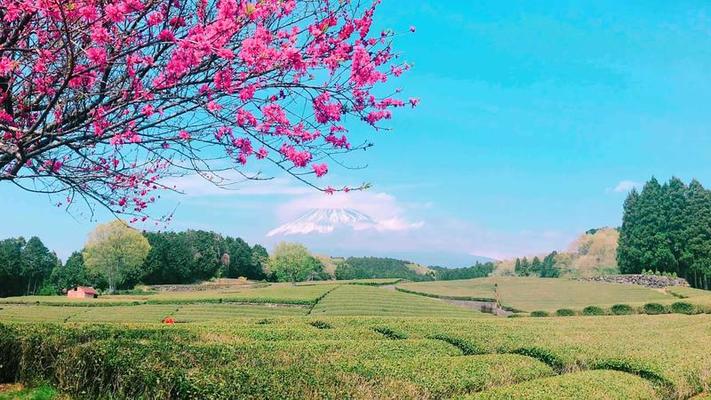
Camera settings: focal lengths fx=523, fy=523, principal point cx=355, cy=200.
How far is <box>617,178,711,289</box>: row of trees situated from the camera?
221 ft

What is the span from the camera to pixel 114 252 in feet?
257

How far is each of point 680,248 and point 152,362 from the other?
246ft

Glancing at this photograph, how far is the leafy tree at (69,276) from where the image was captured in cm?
8381

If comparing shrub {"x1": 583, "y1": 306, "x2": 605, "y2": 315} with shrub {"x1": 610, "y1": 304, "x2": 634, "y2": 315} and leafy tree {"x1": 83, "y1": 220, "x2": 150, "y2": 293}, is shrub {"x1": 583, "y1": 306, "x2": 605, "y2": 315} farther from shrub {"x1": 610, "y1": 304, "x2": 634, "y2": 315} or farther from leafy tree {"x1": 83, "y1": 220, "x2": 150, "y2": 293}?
leafy tree {"x1": 83, "y1": 220, "x2": 150, "y2": 293}

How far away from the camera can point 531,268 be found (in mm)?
112438

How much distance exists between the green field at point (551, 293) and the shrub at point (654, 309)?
662 centimetres

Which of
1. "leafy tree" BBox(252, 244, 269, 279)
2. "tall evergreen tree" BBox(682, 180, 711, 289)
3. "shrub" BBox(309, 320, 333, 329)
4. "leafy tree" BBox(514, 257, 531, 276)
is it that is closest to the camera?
"shrub" BBox(309, 320, 333, 329)

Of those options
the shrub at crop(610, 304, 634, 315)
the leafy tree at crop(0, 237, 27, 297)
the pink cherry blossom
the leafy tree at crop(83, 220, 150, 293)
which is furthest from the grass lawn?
the leafy tree at crop(0, 237, 27, 297)

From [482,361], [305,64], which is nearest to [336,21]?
[305,64]

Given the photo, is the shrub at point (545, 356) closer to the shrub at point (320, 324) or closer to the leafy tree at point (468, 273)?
the shrub at point (320, 324)

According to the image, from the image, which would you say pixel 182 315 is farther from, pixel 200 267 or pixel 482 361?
pixel 200 267

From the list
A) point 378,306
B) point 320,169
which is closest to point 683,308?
point 378,306

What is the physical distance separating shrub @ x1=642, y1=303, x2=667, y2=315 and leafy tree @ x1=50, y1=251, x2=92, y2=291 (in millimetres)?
77943

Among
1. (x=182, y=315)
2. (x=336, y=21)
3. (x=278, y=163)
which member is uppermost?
(x=336, y=21)
